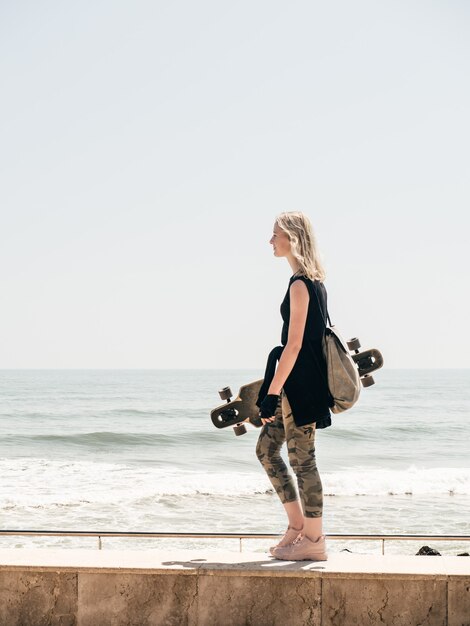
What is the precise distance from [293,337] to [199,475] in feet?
54.4

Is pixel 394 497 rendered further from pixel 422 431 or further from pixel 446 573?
pixel 422 431

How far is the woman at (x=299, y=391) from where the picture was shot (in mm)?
3555

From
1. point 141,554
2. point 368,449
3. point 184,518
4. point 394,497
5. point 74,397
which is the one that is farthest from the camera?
point 74,397

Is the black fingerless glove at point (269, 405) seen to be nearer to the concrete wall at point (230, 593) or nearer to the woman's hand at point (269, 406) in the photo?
the woman's hand at point (269, 406)

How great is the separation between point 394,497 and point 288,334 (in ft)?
43.9

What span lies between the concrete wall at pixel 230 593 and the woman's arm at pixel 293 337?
700mm

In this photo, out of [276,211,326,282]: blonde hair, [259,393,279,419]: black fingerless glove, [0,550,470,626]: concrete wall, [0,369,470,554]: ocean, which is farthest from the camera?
[0,369,470,554]: ocean

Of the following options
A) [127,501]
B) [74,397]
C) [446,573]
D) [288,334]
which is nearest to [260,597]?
[446,573]

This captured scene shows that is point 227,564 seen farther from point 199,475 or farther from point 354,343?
point 199,475

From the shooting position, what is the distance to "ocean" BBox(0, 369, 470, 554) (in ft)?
40.2

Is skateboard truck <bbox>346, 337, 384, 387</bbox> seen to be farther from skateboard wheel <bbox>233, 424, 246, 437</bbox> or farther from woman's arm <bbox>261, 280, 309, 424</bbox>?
skateboard wheel <bbox>233, 424, 246, 437</bbox>

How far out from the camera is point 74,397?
159 feet

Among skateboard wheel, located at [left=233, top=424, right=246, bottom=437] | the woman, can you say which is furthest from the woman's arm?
skateboard wheel, located at [left=233, top=424, right=246, bottom=437]

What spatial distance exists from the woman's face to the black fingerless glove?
639mm
